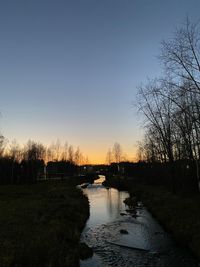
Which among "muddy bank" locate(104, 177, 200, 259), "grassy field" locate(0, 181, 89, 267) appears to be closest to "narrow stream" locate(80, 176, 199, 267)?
"muddy bank" locate(104, 177, 200, 259)

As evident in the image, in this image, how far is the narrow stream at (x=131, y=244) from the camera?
15.5 metres

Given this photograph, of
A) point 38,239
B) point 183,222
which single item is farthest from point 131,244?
point 38,239

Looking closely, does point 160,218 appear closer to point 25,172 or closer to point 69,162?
point 25,172

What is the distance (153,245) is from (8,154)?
93.9 metres

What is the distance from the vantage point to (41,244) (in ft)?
46.5

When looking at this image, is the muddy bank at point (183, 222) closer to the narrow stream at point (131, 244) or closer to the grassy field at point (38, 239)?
the narrow stream at point (131, 244)

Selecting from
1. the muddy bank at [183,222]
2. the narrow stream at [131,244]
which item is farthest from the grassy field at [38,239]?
the muddy bank at [183,222]

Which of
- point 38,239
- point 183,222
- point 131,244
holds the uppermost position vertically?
point 38,239

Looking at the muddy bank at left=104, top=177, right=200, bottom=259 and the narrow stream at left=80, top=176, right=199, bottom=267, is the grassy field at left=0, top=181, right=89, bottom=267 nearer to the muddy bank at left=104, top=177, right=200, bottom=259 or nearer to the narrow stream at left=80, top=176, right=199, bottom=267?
the narrow stream at left=80, top=176, right=199, bottom=267

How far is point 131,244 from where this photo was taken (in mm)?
19125

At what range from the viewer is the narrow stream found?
50.8ft

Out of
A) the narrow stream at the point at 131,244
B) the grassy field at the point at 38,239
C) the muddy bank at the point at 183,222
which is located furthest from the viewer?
the muddy bank at the point at 183,222

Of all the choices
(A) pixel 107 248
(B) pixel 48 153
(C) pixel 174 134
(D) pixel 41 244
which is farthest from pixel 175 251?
(B) pixel 48 153

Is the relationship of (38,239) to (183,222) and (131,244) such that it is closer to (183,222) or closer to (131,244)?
(131,244)
